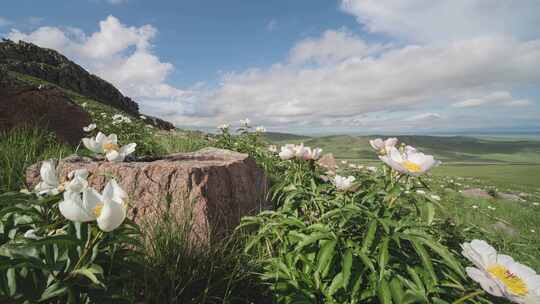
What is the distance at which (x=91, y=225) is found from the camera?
1.42 meters

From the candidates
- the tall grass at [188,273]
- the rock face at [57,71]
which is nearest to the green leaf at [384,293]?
the tall grass at [188,273]

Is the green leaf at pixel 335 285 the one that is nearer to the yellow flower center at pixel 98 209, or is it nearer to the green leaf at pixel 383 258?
the green leaf at pixel 383 258

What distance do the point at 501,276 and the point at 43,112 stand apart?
987 cm

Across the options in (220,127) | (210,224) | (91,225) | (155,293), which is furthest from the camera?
(220,127)

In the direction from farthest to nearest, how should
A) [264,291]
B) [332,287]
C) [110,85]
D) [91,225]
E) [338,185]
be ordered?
[110,85]
[338,185]
[264,291]
[332,287]
[91,225]

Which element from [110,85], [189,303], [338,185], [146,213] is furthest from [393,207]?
[110,85]

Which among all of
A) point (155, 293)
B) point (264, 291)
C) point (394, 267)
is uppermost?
point (394, 267)

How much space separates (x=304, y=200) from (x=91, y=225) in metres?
2.05

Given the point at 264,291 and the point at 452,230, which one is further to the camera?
the point at 452,230

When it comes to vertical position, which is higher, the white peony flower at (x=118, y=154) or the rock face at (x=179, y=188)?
the white peony flower at (x=118, y=154)

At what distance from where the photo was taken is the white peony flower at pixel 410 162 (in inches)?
74.7

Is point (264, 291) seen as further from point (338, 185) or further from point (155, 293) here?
point (338, 185)

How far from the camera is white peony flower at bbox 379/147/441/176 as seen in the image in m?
1.90

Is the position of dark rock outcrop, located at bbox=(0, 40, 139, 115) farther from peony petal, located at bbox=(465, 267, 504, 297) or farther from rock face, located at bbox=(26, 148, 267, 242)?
peony petal, located at bbox=(465, 267, 504, 297)
